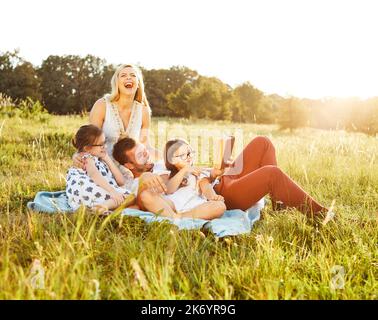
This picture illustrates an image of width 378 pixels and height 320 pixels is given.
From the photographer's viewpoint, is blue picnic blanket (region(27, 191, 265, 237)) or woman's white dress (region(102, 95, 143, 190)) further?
woman's white dress (region(102, 95, 143, 190))

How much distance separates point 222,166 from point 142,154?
3.18 feet

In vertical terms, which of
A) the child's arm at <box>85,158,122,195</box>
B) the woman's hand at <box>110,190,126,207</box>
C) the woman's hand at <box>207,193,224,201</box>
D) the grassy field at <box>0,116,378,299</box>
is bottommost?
the grassy field at <box>0,116,378,299</box>

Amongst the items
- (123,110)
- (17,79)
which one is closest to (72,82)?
(17,79)

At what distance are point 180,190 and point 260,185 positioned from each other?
2.25 feet

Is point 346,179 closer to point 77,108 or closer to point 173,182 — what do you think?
point 173,182

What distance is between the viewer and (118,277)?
2.55 meters

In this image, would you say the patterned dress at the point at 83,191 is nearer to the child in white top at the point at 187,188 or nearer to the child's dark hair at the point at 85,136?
the child's dark hair at the point at 85,136

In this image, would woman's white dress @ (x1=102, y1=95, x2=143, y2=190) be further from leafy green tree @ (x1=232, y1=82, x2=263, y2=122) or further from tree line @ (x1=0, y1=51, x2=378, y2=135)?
leafy green tree @ (x1=232, y1=82, x2=263, y2=122)

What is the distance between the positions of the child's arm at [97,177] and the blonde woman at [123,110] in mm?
993

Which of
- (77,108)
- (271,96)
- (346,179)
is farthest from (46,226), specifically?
(271,96)

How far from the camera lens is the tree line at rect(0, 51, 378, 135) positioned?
30.7 meters

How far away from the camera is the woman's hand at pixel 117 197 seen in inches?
158

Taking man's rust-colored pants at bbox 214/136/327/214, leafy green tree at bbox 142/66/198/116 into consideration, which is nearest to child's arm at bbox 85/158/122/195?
man's rust-colored pants at bbox 214/136/327/214
